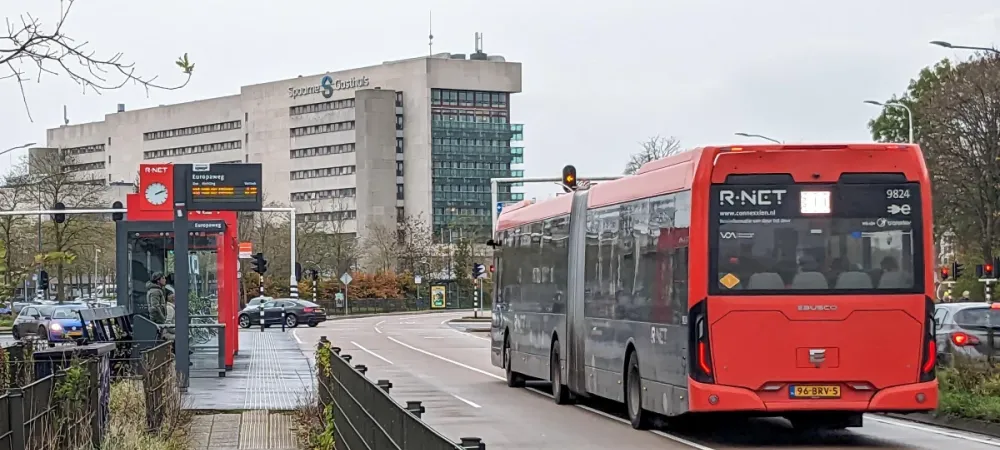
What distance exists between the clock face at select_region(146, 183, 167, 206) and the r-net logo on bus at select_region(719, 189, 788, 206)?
13095mm

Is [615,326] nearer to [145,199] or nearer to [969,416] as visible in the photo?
[969,416]

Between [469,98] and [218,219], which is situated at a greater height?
[469,98]

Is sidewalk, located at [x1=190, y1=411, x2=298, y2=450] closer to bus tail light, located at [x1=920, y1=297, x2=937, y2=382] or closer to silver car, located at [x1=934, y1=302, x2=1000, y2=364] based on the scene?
bus tail light, located at [x1=920, y1=297, x2=937, y2=382]

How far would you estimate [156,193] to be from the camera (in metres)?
26.7

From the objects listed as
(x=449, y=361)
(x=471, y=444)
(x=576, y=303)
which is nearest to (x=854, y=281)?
(x=576, y=303)

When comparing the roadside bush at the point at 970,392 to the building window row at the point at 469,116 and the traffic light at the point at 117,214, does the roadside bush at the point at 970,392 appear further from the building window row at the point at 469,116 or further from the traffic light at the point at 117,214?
the building window row at the point at 469,116

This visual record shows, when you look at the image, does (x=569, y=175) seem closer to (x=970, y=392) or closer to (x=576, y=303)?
(x=576, y=303)

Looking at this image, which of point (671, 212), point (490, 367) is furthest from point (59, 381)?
point (490, 367)

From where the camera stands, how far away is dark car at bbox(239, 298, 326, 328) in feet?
232

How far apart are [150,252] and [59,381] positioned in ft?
54.0

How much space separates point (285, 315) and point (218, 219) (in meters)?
41.6

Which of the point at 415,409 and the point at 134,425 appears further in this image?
the point at 134,425

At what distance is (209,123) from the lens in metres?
175

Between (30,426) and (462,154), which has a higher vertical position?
(462,154)
